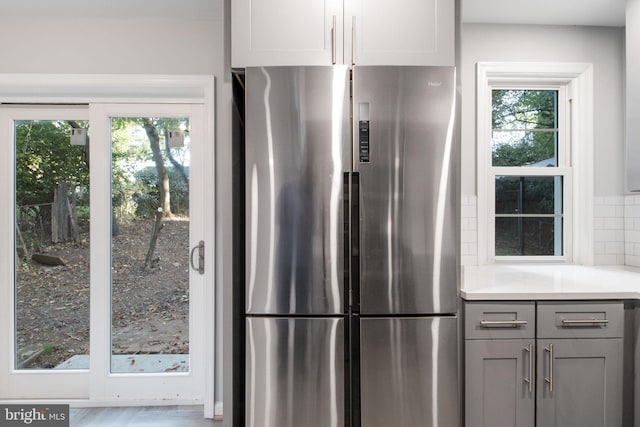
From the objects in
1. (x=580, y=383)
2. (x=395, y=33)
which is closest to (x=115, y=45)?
(x=395, y=33)

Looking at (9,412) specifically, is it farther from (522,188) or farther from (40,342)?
(522,188)

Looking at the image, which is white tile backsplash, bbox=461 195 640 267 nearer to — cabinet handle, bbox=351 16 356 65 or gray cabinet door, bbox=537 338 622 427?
gray cabinet door, bbox=537 338 622 427

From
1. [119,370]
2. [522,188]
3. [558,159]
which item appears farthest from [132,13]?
[558,159]

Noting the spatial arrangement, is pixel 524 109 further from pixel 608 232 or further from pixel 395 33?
pixel 395 33

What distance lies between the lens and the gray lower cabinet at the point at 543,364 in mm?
1602

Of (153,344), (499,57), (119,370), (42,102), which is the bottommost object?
(119,370)

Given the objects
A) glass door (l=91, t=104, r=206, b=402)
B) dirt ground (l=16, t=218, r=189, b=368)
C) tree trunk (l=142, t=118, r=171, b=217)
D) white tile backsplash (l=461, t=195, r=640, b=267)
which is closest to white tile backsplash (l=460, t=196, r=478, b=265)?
white tile backsplash (l=461, t=195, r=640, b=267)

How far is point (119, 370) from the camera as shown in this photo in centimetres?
245

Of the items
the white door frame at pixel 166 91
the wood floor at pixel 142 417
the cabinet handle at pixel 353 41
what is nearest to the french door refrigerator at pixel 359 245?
the cabinet handle at pixel 353 41

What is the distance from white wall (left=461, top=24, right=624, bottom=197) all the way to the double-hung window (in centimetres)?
18

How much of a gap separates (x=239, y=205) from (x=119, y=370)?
5.23 ft

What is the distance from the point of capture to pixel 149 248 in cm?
249

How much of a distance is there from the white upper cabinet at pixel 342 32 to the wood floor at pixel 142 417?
204 cm

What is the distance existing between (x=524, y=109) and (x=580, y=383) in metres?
1.63
